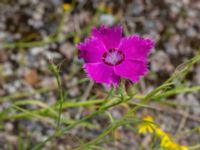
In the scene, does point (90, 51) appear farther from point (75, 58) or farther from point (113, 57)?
point (75, 58)

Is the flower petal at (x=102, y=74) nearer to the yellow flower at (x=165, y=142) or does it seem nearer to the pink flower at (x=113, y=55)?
the pink flower at (x=113, y=55)

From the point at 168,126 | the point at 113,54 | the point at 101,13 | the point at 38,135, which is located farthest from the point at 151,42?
the point at 101,13

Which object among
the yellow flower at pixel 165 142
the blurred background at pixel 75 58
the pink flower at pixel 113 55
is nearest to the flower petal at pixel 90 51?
the pink flower at pixel 113 55

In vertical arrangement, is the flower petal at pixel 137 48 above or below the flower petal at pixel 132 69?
above

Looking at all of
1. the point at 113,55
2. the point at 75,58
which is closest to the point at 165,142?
the point at 113,55

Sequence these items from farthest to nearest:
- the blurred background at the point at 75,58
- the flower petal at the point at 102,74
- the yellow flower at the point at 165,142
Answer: the blurred background at the point at 75,58 < the yellow flower at the point at 165,142 < the flower petal at the point at 102,74

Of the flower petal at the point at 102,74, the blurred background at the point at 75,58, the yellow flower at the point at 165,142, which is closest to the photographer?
the flower petal at the point at 102,74

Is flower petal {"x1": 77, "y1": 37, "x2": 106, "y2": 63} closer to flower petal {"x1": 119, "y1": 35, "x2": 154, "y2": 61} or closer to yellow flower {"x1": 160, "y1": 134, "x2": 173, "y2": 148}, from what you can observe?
flower petal {"x1": 119, "y1": 35, "x2": 154, "y2": 61}
